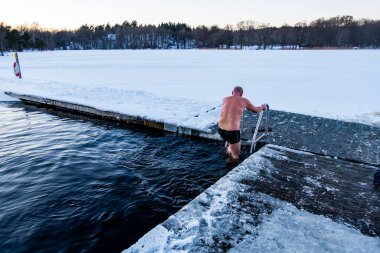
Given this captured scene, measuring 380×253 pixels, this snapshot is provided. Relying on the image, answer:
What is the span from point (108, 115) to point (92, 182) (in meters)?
4.92

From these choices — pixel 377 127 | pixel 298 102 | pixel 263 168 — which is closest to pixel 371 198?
pixel 263 168

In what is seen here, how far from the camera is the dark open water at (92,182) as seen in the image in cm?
449

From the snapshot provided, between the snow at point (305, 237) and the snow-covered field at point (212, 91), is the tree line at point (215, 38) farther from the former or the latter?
the snow at point (305, 237)

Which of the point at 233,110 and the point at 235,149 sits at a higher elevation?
the point at 233,110

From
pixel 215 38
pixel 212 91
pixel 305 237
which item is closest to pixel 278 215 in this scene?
pixel 305 237

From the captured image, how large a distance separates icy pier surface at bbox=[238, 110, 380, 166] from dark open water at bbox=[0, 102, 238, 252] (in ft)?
5.82

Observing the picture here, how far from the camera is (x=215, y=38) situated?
87812mm

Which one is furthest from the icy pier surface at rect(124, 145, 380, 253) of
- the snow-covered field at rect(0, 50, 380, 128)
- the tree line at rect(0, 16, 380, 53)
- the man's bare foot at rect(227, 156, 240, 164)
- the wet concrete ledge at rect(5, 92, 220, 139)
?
the tree line at rect(0, 16, 380, 53)

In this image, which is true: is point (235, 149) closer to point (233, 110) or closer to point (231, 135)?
point (231, 135)

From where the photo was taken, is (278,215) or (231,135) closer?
(278,215)

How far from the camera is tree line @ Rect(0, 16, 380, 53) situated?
7993cm

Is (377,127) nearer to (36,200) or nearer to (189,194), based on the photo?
(189,194)

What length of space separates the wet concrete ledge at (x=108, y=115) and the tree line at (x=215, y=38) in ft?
197

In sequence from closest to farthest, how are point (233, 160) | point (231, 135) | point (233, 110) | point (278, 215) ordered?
point (278, 215), point (233, 110), point (231, 135), point (233, 160)
